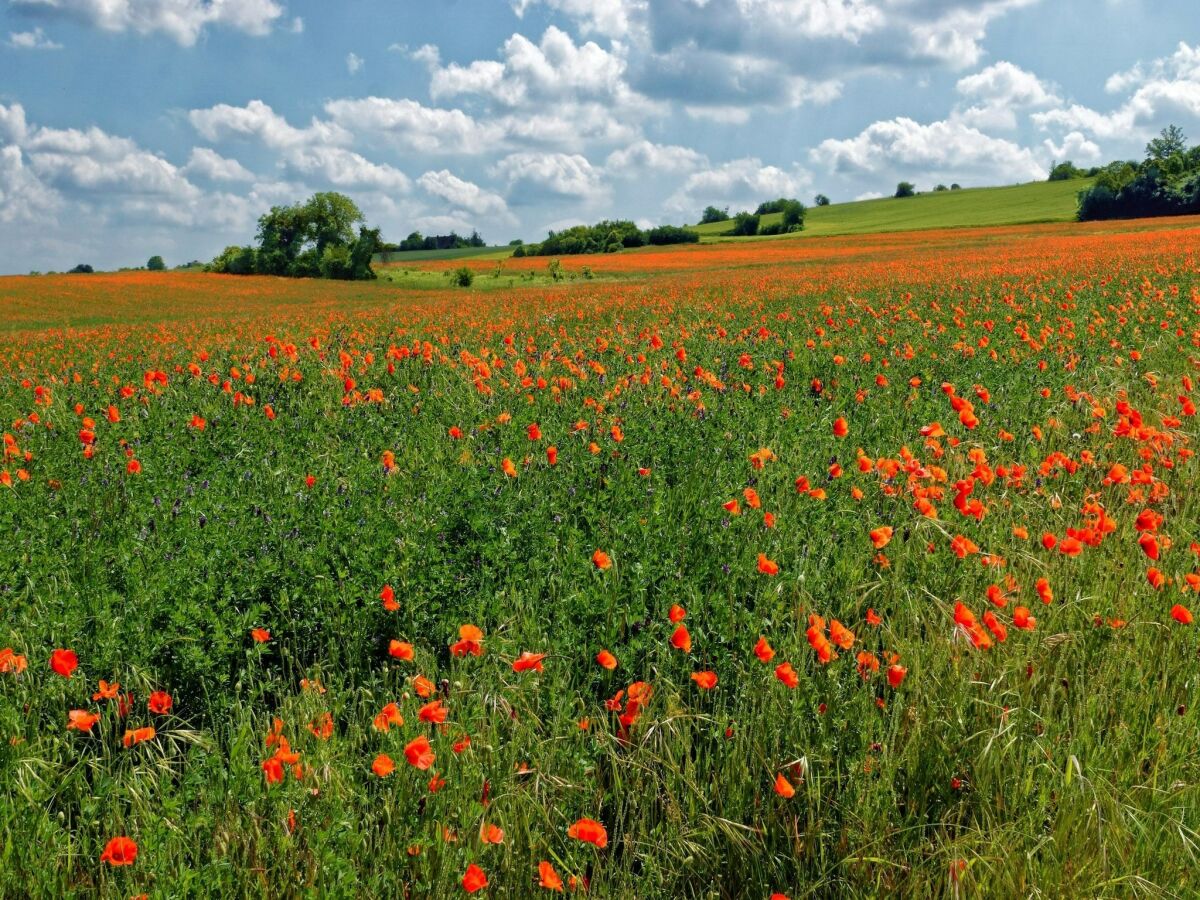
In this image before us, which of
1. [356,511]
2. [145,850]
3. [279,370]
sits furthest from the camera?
[279,370]

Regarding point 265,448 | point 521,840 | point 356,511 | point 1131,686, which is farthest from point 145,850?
point 265,448

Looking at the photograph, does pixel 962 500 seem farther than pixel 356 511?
No

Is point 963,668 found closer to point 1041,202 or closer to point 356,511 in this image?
point 356,511

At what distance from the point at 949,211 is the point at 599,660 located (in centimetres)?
9860

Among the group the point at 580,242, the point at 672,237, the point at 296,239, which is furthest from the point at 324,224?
the point at 672,237

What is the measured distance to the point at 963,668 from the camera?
3.22 meters

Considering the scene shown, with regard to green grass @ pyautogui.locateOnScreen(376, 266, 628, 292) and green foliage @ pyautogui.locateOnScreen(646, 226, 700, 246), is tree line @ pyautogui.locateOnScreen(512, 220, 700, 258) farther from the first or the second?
green grass @ pyautogui.locateOnScreen(376, 266, 628, 292)

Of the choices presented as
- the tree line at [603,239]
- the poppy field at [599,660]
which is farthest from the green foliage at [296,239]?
the poppy field at [599,660]

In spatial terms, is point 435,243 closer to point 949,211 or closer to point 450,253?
point 450,253

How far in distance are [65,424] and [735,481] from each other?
5947mm

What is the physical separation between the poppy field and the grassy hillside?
7754 centimetres

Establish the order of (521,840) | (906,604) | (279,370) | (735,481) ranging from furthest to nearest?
(279,370) → (735,481) → (906,604) → (521,840)

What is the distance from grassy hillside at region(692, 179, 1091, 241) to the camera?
78.7 m

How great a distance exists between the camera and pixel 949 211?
90438 millimetres
